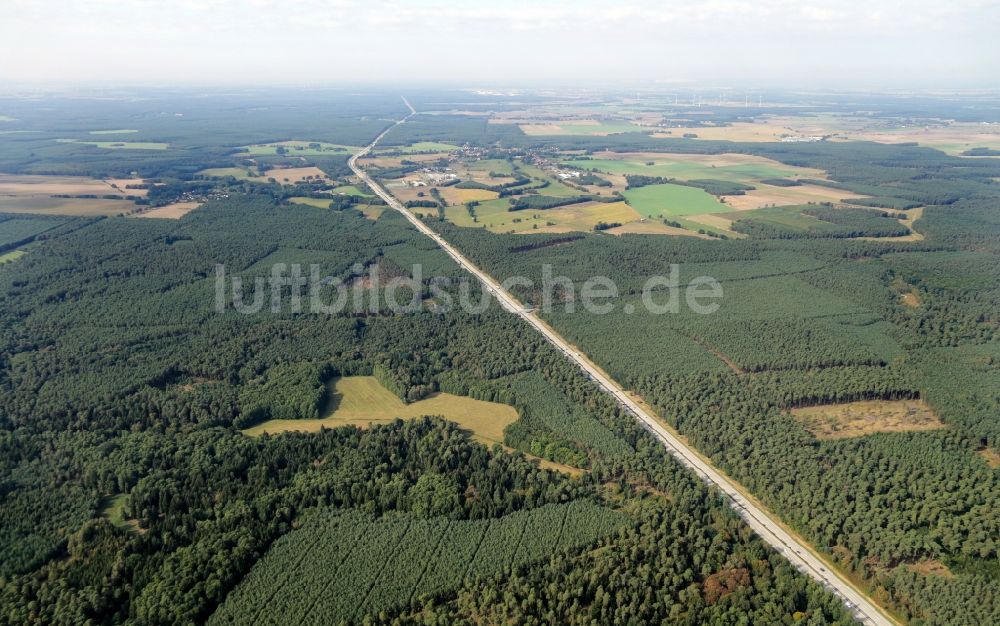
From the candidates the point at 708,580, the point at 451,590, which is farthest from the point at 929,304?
the point at 451,590

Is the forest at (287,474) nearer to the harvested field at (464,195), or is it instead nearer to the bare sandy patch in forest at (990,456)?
the bare sandy patch in forest at (990,456)

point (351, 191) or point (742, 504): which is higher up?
point (351, 191)

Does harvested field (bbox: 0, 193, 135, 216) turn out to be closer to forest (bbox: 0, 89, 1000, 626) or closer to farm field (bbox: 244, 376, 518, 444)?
forest (bbox: 0, 89, 1000, 626)

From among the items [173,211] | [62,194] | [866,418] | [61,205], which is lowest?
[866,418]

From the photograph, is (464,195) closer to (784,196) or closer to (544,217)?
(544,217)

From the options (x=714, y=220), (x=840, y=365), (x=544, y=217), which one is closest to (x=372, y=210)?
(x=544, y=217)

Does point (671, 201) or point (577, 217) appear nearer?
point (577, 217)

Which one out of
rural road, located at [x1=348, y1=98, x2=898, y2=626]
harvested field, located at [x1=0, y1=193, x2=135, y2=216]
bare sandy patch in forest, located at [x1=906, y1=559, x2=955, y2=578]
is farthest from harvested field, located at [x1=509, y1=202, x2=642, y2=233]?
bare sandy patch in forest, located at [x1=906, y1=559, x2=955, y2=578]
